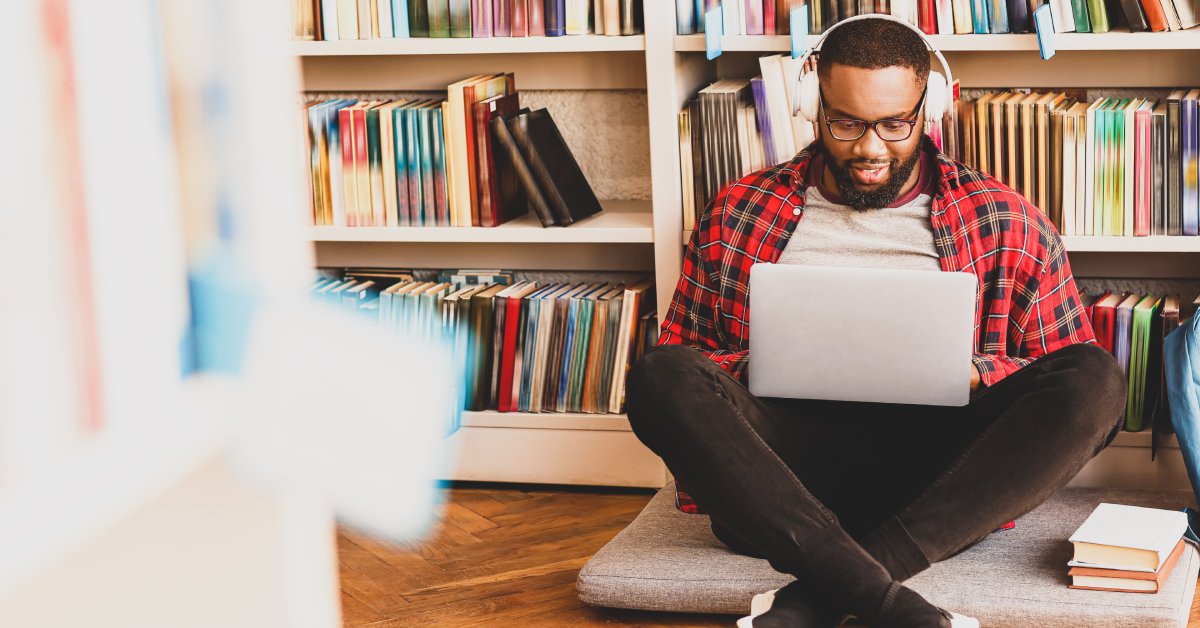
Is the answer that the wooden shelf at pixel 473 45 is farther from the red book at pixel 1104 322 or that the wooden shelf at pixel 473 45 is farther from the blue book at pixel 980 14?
the red book at pixel 1104 322

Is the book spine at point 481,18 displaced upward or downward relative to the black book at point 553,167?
upward

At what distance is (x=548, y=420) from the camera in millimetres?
2266

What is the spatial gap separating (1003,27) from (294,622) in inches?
65.8

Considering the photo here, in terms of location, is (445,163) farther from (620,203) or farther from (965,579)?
(965,579)

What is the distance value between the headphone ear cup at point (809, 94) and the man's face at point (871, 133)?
72 millimetres

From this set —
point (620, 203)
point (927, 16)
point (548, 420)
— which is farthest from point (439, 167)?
point (927, 16)

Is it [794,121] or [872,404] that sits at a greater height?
[794,121]

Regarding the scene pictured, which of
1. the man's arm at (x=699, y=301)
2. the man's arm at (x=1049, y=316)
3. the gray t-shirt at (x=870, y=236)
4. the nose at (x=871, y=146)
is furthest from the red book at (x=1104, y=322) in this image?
the man's arm at (x=699, y=301)

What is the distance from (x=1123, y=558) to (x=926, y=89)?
674mm

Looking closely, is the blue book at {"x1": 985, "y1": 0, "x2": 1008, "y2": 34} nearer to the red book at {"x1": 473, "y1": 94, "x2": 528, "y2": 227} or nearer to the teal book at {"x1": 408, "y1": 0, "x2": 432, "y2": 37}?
the red book at {"x1": 473, "y1": 94, "x2": 528, "y2": 227}

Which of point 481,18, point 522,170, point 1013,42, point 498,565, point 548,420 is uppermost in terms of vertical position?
point 481,18

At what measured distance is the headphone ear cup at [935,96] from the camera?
1791 millimetres

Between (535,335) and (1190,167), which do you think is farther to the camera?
(535,335)

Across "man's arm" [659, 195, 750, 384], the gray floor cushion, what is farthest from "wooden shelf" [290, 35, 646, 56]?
the gray floor cushion
